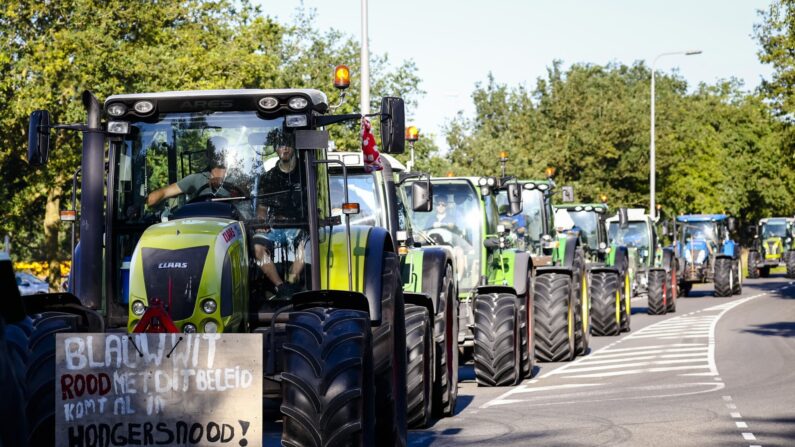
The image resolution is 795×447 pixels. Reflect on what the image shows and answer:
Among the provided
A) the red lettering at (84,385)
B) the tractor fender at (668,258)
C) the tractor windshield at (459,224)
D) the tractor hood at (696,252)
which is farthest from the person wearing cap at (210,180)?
the tractor hood at (696,252)

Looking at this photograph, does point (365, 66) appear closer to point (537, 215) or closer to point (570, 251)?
point (537, 215)

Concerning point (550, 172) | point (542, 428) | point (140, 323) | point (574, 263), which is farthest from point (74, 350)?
point (550, 172)

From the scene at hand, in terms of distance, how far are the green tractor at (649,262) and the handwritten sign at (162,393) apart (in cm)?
2777

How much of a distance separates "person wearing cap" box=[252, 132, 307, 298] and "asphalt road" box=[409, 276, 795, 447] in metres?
2.86

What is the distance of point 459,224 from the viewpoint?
60.0ft

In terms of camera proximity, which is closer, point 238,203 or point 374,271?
point 238,203

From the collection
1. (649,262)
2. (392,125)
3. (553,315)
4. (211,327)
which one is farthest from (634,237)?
(211,327)

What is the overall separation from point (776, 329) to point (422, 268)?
17.3 meters

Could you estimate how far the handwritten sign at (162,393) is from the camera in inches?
305

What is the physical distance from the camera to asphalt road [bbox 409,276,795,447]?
40.3 ft

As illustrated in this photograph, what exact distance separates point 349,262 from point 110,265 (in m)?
1.63

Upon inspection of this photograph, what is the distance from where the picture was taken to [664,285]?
3550cm

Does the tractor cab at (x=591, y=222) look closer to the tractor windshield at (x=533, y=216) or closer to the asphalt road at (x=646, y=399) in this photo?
the asphalt road at (x=646, y=399)

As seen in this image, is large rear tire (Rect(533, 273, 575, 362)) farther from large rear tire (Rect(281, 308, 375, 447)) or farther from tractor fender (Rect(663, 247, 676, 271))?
tractor fender (Rect(663, 247, 676, 271))
